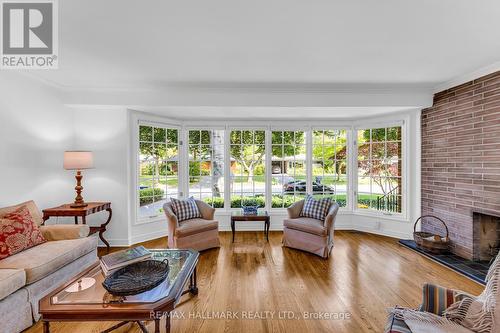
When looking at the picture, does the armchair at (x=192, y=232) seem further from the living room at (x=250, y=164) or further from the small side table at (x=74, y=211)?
the small side table at (x=74, y=211)

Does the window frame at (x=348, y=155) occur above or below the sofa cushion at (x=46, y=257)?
above

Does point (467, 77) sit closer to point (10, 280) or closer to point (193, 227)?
point (193, 227)

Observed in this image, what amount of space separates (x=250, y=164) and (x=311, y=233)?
198 centimetres

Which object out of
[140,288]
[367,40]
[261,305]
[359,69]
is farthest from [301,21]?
[261,305]

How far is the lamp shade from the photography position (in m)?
3.31

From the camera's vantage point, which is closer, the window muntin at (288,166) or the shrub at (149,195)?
the shrub at (149,195)

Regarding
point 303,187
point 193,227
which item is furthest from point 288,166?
point 193,227

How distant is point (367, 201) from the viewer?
4652 millimetres

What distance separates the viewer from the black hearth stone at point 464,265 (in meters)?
2.78

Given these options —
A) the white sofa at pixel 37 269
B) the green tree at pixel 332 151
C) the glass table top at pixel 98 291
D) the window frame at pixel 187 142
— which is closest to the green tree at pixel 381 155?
the green tree at pixel 332 151

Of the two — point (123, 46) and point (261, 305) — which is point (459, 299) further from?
point (123, 46)

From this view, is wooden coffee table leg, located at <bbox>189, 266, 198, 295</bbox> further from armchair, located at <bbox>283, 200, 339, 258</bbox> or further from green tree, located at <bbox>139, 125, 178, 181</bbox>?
green tree, located at <bbox>139, 125, 178, 181</bbox>

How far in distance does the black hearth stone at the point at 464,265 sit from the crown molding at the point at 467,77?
2555 mm

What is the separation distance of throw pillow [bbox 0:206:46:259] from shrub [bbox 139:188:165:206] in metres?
1.65
